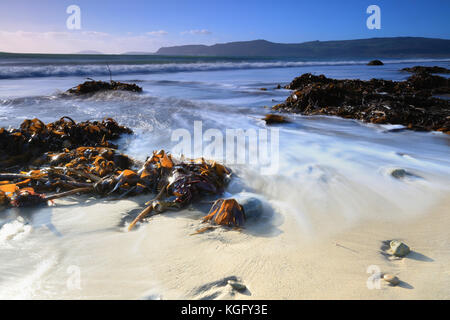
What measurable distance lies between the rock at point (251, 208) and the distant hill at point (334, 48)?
73.7m

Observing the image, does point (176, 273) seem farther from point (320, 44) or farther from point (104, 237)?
point (320, 44)

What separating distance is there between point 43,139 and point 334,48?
9799 centimetres

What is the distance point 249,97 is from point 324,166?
14.9ft

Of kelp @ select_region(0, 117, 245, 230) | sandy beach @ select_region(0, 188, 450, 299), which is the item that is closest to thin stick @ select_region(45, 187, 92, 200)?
kelp @ select_region(0, 117, 245, 230)

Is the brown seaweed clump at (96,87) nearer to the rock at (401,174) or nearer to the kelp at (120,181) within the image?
the kelp at (120,181)

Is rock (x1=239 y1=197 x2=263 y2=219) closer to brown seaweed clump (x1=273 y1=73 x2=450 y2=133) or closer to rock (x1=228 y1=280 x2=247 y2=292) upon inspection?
rock (x1=228 y1=280 x2=247 y2=292)

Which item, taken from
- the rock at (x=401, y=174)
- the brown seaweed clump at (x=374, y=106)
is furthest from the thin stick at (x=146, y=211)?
the brown seaweed clump at (x=374, y=106)

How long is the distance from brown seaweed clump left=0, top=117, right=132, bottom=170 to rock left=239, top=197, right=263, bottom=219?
2109mm

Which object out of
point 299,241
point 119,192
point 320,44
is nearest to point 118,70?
point 119,192

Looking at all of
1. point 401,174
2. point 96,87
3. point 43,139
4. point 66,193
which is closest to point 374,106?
point 401,174

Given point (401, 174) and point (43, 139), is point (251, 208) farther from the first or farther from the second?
point (43, 139)

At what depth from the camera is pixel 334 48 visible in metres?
86.3

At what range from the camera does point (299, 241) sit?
4.84ft

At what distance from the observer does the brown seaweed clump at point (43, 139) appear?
2742 mm
